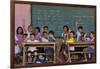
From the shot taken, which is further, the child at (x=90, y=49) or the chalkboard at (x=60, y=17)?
the child at (x=90, y=49)

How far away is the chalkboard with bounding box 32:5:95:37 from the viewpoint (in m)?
1.67

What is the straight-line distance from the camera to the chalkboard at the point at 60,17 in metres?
1.67

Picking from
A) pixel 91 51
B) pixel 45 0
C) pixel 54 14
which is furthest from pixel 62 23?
A: pixel 91 51

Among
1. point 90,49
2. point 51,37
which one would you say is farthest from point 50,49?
point 90,49

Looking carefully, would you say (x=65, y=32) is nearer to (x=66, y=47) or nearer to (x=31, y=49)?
(x=66, y=47)

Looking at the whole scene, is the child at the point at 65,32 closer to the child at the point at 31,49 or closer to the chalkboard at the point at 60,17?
the chalkboard at the point at 60,17

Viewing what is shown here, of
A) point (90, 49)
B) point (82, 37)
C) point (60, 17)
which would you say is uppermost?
point (60, 17)

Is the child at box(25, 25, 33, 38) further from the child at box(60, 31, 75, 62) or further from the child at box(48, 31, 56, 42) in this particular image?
the child at box(60, 31, 75, 62)

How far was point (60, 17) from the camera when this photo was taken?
5.69 feet

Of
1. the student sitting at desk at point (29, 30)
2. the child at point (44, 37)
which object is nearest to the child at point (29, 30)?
the student sitting at desk at point (29, 30)

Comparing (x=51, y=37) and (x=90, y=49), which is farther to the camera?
(x=90, y=49)

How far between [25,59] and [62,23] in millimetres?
414

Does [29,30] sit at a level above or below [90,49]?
above
